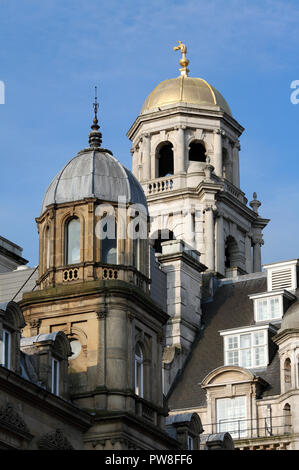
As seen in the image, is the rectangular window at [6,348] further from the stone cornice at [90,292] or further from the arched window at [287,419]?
the arched window at [287,419]

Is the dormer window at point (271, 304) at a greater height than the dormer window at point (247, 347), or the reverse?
the dormer window at point (271, 304)

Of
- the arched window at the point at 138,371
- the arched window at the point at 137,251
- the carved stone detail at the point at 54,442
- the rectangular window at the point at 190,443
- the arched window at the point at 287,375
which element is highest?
the arched window at the point at 137,251

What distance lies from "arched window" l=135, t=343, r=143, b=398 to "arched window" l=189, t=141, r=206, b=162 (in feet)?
121

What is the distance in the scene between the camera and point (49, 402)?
54562 mm

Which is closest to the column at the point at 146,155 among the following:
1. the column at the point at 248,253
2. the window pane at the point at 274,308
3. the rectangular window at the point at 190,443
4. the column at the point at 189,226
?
the column at the point at 189,226

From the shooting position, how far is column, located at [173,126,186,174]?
93562mm

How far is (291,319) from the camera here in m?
74.4

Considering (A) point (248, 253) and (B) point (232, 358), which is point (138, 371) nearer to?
(B) point (232, 358)

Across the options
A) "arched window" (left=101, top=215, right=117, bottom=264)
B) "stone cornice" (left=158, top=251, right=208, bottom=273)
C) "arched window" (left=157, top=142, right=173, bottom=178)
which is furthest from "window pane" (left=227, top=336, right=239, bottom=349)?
"arched window" (left=101, top=215, right=117, bottom=264)

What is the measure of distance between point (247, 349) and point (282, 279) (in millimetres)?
6272

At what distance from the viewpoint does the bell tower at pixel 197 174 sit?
91.6 metres

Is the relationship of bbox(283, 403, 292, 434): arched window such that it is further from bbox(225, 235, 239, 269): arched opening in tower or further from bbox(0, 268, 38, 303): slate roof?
bbox(225, 235, 239, 269): arched opening in tower

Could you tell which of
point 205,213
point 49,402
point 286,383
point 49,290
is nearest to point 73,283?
point 49,290

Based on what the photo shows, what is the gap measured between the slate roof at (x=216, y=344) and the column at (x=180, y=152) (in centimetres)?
932
